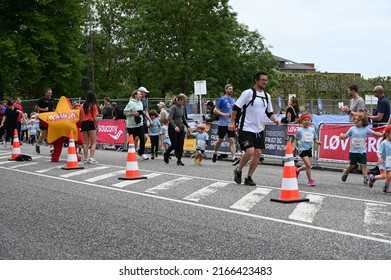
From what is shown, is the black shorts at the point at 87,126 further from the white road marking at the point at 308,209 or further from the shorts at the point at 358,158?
the white road marking at the point at 308,209

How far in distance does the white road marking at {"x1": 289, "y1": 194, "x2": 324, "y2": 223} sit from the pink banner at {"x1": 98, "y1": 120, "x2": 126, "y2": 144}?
48.2 ft

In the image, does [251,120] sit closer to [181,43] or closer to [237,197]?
[237,197]

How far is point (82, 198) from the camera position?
388 inches

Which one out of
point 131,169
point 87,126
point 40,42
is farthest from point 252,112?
point 40,42

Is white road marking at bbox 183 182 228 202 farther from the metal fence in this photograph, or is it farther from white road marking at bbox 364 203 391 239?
the metal fence

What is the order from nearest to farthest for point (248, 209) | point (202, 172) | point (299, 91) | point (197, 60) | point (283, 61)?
point (248, 209), point (202, 172), point (197, 60), point (299, 91), point (283, 61)

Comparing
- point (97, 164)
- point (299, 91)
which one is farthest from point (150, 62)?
point (97, 164)

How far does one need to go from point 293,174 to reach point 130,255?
407 centimetres

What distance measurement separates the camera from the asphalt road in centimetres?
607

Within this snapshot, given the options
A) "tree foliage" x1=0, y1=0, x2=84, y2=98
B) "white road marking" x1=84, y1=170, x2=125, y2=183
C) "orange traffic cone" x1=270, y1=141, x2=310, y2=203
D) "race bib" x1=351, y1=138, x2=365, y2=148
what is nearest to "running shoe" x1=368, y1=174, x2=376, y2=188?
"race bib" x1=351, y1=138, x2=365, y2=148

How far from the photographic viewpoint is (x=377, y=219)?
26.0 ft

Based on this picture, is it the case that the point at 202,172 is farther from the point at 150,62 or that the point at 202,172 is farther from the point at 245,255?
the point at 150,62

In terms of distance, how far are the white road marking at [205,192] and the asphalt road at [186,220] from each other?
0.02 metres

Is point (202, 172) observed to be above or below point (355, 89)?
below
